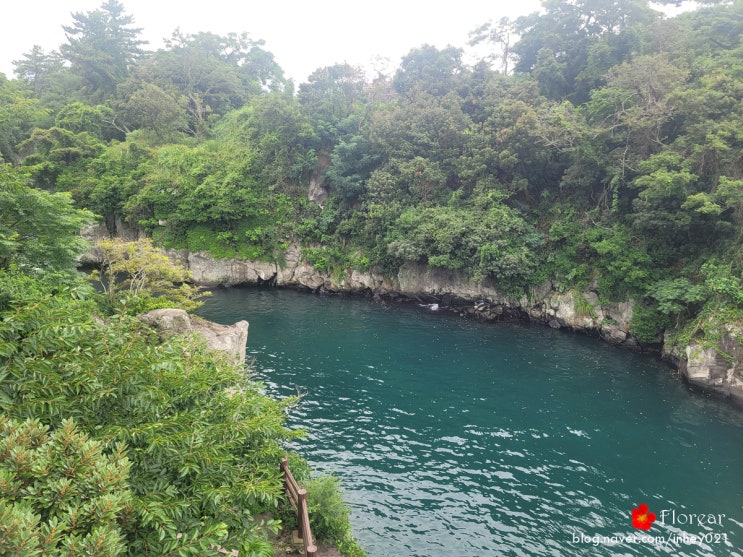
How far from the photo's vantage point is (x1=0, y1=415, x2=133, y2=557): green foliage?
357 centimetres

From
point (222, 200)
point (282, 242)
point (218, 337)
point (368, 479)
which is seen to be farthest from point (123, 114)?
point (368, 479)

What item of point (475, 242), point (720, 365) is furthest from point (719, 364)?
point (475, 242)

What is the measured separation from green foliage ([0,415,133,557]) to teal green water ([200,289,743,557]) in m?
7.57

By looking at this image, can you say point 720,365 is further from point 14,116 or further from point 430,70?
point 14,116

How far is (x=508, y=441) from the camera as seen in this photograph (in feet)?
47.8

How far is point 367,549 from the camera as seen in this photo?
9711 millimetres

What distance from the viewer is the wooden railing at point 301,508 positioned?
698 cm

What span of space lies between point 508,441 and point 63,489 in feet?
45.6

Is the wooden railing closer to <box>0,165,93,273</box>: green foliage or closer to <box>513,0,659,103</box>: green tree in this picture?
<box>0,165,93,273</box>: green foliage

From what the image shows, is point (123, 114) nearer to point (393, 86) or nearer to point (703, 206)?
point (393, 86)

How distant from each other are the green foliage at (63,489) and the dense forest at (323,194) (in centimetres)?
3

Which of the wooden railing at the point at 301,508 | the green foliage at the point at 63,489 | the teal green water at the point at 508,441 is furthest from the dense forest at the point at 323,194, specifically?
the teal green water at the point at 508,441

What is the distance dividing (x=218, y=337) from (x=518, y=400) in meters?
13.4

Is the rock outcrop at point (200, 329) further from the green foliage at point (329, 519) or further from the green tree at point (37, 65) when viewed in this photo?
the green tree at point (37, 65)
